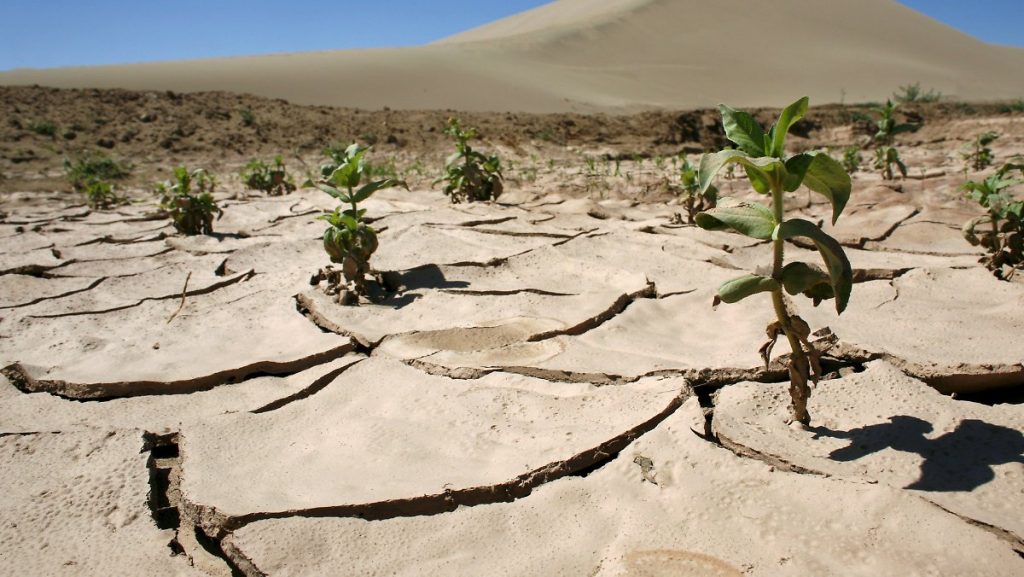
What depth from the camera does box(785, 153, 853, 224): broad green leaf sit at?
4.78ft

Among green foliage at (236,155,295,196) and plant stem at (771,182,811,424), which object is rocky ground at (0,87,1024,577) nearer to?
plant stem at (771,182,811,424)

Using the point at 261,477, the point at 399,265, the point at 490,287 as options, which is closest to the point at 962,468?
the point at 261,477

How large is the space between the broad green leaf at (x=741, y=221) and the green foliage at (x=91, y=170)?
6.89 m

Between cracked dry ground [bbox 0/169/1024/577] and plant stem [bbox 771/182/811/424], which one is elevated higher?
plant stem [bbox 771/182/811/424]

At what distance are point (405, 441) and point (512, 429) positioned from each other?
0.28 meters

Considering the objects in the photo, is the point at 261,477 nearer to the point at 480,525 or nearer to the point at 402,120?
the point at 480,525

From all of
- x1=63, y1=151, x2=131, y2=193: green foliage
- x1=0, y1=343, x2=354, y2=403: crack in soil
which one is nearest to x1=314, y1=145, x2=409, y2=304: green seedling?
x1=0, y1=343, x2=354, y2=403: crack in soil

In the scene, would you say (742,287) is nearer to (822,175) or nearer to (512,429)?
(822,175)

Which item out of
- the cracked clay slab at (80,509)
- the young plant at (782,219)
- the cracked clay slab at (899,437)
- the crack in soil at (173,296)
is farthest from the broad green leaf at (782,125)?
the crack in soil at (173,296)

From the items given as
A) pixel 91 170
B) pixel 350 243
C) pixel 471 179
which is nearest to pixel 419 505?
pixel 350 243

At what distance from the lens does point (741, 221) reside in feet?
5.17

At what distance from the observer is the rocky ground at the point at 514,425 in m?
1.38

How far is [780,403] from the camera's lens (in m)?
1.82

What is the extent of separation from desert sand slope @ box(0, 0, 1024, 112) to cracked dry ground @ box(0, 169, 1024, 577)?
18.5 metres
